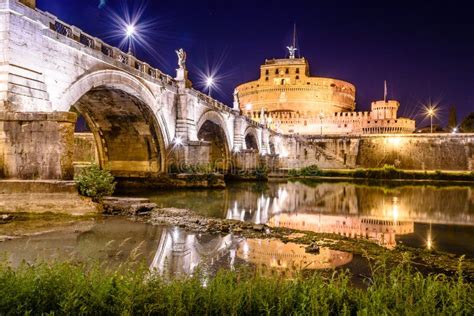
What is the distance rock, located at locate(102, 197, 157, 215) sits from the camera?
1117 centimetres

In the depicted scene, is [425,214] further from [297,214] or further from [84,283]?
[84,283]

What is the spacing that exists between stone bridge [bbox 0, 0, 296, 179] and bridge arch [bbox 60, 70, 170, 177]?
0.05 meters

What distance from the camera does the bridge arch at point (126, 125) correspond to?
1800 centimetres

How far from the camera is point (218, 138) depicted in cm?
3322

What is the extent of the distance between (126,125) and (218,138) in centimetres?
1266

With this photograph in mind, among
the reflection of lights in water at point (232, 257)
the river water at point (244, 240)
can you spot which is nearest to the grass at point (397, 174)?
the river water at point (244, 240)

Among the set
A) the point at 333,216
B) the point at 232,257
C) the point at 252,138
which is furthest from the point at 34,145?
the point at 252,138

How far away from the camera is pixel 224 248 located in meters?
7.53

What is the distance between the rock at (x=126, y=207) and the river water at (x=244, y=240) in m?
0.93

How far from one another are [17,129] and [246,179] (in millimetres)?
23721

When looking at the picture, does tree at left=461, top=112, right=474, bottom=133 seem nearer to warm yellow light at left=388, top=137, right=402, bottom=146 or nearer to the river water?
warm yellow light at left=388, top=137, right=402, bottom=146

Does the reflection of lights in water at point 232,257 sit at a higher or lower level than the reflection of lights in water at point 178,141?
lower

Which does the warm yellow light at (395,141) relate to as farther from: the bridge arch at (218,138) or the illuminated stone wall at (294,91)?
the bridge arch at (218,138)

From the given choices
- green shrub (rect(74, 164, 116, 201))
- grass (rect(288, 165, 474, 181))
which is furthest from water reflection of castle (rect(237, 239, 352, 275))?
grass (rect(288, 165, 474, 181))
